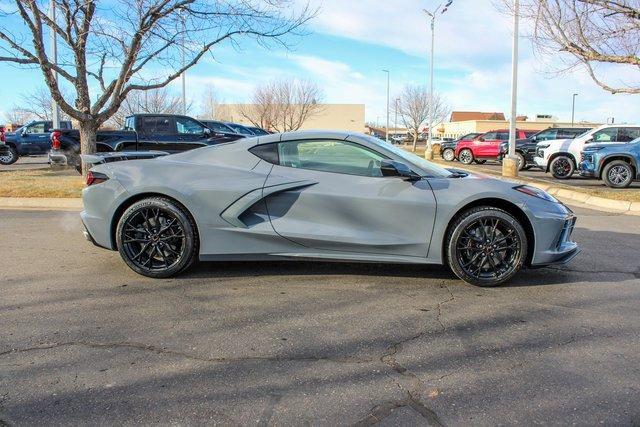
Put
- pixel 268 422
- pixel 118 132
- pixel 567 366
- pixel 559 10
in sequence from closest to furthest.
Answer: pixel 268 422
pixel 567 366
pixel 559 10
pixel 118 132

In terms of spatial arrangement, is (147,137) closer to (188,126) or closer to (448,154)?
(188,126)

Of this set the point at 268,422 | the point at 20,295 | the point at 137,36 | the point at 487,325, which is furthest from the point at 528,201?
the point at 137,36

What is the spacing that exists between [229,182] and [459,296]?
Result: 2299 mm

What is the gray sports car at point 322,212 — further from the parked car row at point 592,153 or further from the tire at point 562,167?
the tire at point 562,167

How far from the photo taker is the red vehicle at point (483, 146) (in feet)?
83.9

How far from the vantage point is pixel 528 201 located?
4.73 metres

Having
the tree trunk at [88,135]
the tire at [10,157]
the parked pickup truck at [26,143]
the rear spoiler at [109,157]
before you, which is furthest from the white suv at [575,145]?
the tire at [10,157]

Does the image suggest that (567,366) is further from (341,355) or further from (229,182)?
(229,182)

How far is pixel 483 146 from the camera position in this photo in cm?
2591

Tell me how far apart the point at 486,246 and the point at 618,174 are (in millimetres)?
11018

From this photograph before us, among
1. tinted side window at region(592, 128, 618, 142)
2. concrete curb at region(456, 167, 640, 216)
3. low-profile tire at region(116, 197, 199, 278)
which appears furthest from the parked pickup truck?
tinted side window at region(592, 128, 618, 142)

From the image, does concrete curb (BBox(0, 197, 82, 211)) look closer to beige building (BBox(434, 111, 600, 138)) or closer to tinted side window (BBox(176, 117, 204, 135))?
tinted side window (BBox(176, 117, 204, 135))

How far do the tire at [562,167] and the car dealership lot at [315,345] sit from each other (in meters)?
11.9

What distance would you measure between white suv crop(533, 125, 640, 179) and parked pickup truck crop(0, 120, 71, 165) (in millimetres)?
18843
